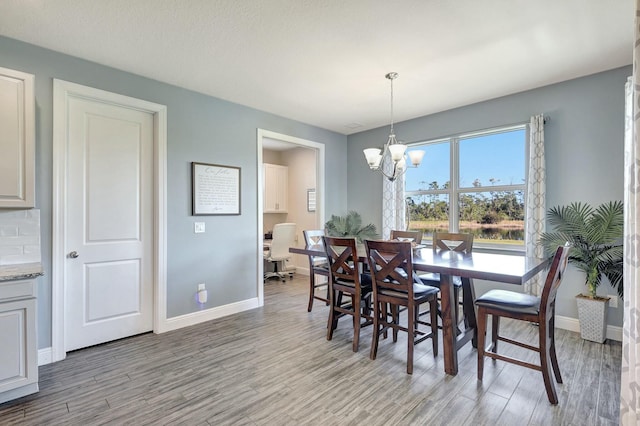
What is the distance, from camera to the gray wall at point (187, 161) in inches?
102

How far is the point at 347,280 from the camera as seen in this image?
304 centimetres

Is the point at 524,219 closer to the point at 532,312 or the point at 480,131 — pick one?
the point at 480,131

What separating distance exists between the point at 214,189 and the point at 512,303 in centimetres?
317

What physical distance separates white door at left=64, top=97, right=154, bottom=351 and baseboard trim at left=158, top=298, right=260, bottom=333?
0.21m

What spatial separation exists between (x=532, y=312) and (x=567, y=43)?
2.24 meters

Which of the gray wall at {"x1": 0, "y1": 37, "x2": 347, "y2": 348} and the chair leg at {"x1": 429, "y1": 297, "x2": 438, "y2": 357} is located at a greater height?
the gray wall at {"x1": 0, "y1": 37, "x2": 347, "y2": 348}

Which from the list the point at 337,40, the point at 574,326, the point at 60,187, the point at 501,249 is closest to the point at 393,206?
the point at 501,249

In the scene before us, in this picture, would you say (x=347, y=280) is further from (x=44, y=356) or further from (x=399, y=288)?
(x=44, y=356)

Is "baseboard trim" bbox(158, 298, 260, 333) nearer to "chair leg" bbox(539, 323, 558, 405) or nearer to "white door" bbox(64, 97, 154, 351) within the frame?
"white door" bbox(64, 97, 154, 351)

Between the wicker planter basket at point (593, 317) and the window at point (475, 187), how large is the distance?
87 cm

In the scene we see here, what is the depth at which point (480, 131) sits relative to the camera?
13.1 ft

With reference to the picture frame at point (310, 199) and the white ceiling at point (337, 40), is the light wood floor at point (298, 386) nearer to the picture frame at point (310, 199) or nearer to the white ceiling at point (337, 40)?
the white ceiling at point (337, 40)

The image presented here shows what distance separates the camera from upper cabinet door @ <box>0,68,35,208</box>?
84.0 inches

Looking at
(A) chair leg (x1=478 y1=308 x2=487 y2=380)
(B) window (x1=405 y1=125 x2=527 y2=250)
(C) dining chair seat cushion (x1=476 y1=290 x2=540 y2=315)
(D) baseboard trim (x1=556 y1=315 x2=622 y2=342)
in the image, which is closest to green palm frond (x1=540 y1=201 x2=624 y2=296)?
(D) baseboard trim (x1=556 y1=315 x2=622 y2=342)
